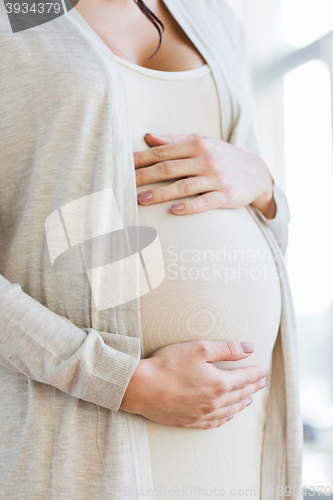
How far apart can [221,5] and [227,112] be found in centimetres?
34

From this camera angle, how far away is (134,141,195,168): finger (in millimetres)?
671

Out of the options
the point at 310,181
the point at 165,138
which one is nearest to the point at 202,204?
the point at 165,138

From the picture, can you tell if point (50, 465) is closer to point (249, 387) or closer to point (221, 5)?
point (249, 387)

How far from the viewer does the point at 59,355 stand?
1.57ft

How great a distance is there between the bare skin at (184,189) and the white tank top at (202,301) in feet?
0.09

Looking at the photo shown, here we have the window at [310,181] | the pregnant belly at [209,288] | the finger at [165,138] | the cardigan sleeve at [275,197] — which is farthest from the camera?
the window at [310,181]

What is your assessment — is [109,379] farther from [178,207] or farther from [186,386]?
[178,207]

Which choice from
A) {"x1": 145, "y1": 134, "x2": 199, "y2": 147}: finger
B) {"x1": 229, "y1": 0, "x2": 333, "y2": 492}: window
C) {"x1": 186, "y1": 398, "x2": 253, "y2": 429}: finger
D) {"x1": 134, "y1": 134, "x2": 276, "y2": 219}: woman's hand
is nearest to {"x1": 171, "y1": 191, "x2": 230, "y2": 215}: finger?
{"x1": 134, "y1": 134, "x2": 276, "y2": 219}: woman's hand

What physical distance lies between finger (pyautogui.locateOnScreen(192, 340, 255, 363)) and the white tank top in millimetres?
20

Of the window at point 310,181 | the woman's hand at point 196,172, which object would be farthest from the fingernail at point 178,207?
the window at point 310,181

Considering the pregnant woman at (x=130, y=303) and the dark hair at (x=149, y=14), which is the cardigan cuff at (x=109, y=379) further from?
the dark hair at (x=149, y=14)

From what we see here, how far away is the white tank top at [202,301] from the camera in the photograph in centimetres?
57

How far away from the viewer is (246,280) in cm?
66

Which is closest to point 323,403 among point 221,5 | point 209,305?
point 209,305
